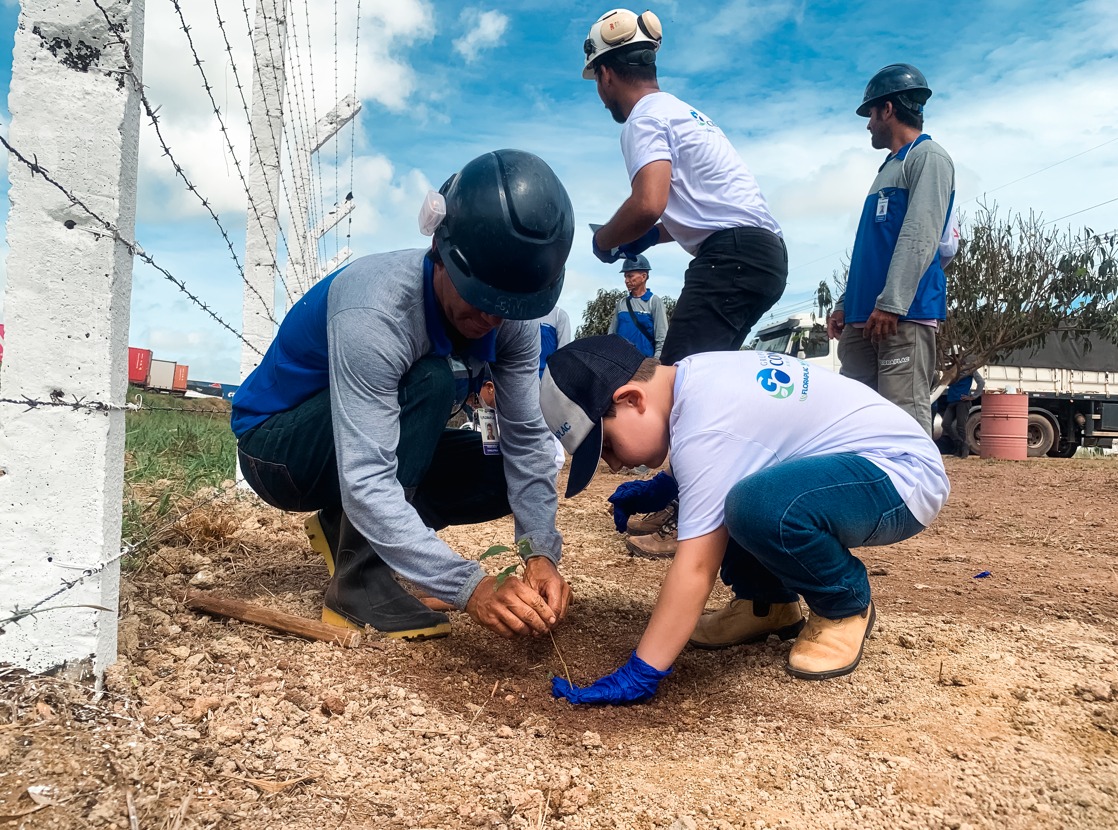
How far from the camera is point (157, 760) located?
144cm

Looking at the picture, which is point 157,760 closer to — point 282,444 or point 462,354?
point 282,444

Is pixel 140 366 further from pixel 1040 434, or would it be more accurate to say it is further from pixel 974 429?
→ pixel 1040 434

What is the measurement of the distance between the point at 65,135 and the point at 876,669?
2.20 metres

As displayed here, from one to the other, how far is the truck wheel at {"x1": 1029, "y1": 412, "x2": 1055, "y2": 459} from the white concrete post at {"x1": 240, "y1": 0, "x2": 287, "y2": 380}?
40.8 feet

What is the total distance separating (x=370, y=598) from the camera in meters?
2.26

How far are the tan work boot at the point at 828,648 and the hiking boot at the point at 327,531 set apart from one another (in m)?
1.39

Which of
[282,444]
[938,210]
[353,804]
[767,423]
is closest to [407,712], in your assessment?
[353,804]

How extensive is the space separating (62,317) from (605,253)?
1990mm

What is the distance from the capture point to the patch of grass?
118 inches

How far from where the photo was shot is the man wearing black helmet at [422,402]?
1.86 metres

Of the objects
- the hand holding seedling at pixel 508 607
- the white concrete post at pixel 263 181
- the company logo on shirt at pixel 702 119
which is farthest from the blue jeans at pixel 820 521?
the white concrete post at pixel 263 181

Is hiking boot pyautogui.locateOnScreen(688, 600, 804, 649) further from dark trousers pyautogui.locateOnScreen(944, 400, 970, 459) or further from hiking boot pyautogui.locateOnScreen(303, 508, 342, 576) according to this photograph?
dark trousers pyautogui.locateOnScreen(944, 400, 970, 459)

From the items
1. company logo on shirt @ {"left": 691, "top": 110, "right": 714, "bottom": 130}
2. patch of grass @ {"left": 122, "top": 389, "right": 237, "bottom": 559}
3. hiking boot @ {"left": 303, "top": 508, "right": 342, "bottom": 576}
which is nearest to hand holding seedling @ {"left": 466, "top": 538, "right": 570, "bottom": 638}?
hiking boot @ {"left": 303, "top": 508, "right": 342, "bottom": 576}

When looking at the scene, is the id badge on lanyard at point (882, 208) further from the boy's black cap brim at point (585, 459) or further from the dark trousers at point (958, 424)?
the dark trousers at point (958, 424)
